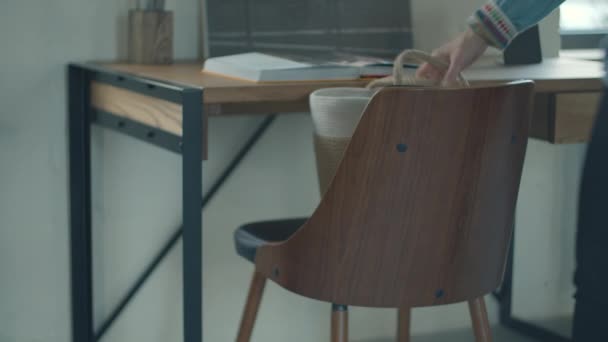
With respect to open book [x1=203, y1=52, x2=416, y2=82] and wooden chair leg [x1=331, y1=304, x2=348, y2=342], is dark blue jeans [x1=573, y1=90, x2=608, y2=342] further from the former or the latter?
open book [x1=203, y1=52, x2=416, y2=82]

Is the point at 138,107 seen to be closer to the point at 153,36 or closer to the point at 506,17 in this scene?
the point at 153,36

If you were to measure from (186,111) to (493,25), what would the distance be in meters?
0.47

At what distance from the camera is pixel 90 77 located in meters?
1.85

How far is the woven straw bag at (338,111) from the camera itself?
1.36m

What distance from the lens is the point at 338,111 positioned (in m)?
1.36

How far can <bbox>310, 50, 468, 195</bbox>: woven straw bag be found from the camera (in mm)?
1355

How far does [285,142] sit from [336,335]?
80 centimetres

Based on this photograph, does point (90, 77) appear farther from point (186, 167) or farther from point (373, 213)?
point (373, 213)

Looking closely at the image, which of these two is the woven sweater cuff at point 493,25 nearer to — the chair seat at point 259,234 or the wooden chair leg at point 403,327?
the chair seat at point 259,234

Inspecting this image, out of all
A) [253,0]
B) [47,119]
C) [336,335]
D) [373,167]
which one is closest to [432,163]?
[373,167]

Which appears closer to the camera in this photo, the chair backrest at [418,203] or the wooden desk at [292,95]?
the chair backrest at [418,203]

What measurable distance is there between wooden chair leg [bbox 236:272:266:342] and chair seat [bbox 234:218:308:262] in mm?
62

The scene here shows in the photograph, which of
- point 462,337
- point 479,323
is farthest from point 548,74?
point 462,337

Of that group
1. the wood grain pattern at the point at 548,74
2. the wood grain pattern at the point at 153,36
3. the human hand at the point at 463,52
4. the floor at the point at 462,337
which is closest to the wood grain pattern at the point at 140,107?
the wood grain pattern at the point at 153,36
